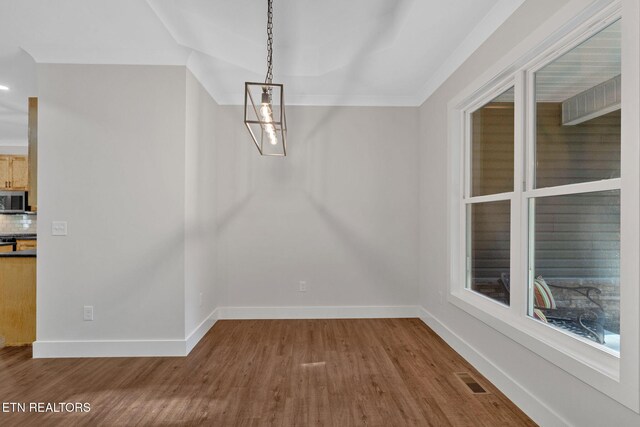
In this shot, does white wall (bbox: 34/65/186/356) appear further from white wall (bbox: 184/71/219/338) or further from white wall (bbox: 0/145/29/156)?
white wall (bbox: 0/145/29/156)

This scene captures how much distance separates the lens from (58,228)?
2842 millimetres

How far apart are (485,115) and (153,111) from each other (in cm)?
295

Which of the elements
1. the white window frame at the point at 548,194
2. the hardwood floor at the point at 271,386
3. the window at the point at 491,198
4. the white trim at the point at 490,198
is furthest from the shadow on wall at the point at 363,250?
the white trim at the point at 490,198

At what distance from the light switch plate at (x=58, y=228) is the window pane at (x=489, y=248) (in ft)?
12.1

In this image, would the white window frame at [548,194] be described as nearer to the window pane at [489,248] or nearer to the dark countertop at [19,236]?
the window pane at [489,248]

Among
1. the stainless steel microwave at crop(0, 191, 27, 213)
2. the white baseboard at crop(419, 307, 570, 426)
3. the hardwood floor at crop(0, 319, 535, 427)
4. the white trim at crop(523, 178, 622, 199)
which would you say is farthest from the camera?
the stainless steel microwave at crop(0, 191, 27, 213)

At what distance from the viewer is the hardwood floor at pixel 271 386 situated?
1992 mm

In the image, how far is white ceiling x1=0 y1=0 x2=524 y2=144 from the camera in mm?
2363

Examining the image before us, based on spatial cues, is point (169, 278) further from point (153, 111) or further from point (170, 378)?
point (153, 111)

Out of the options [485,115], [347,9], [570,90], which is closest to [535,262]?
[570,90]

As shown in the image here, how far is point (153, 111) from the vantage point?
9.52ft

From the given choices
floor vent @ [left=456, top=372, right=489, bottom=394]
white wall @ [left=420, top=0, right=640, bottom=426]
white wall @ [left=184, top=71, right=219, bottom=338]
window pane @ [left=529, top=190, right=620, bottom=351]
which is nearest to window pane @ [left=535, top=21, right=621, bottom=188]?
window pane @ [left=529, top=190, right=620, bottom=351]

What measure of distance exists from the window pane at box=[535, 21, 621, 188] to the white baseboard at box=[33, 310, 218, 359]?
3192 millimetres

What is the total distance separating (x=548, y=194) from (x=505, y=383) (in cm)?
132
